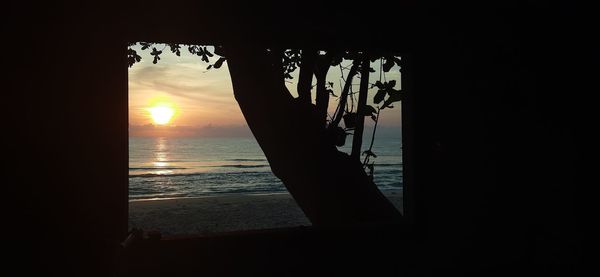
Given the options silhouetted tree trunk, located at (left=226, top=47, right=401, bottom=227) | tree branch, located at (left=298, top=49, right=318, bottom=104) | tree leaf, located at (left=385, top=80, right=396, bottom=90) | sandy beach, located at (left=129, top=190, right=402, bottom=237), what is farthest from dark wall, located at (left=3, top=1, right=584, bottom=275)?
sandy beach, located at (left=129, top=190, right=402, bottom=237)

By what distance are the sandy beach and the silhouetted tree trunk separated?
6.79m

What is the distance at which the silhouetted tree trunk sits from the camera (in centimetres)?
332

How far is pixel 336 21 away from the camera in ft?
6.61

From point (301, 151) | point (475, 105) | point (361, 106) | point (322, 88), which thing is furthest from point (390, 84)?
point (475, 105)

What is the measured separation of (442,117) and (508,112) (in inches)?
15.4

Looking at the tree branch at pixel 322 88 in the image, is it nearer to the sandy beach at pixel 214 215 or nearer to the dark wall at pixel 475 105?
the dark wall at pixel 475 105

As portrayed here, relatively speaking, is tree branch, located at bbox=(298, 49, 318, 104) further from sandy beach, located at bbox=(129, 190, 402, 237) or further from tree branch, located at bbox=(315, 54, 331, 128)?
sandy beach, located at bbox=(129, 190, 402, 237)

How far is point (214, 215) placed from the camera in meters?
13.7

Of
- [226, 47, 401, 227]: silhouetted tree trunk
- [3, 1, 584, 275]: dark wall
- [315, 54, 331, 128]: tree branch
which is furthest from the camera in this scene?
[315, 54, 331, 128]: tree branch

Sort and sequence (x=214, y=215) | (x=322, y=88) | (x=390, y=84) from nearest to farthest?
(x=390, y=84)
(x=322, y=88)
(x=214, y=215)

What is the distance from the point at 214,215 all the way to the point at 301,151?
1104 centimetres

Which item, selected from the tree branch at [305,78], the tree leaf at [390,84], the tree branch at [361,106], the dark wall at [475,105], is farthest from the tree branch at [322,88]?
the dark wall at [475,105]

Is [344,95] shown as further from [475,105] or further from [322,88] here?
[475,105]

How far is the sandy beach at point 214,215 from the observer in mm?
11422
